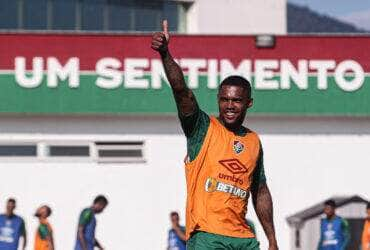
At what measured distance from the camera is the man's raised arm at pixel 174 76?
8.34m

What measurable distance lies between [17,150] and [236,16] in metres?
11.8

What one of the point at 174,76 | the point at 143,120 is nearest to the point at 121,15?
the point at 143,120

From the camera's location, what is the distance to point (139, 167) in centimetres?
2773

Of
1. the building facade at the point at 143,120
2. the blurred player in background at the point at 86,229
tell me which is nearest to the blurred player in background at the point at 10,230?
the blurred player in background at the point at 86,229

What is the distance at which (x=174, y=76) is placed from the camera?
8.51 m

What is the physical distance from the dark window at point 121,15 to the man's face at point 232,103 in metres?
28.9

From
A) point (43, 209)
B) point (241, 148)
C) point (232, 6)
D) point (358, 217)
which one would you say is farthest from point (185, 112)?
point (232, 6)

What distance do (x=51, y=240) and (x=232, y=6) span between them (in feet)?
52.8

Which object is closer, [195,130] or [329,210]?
[195,130]

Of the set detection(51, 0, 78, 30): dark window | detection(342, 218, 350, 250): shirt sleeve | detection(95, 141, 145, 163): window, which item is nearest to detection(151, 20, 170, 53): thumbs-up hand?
detection(342, 218, 350, 250): shirt sleeve

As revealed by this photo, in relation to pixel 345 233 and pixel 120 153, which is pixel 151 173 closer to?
pixel 120 153

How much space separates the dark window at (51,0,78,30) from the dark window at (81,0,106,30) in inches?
11.0

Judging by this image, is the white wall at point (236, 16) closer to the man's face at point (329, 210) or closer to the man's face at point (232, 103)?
the man's face at point (329, 210)

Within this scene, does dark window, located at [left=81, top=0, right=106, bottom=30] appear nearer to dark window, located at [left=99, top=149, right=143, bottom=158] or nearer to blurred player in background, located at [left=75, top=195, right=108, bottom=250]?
dark window, located at [left=99, top=149, right=143, bottom=158]
